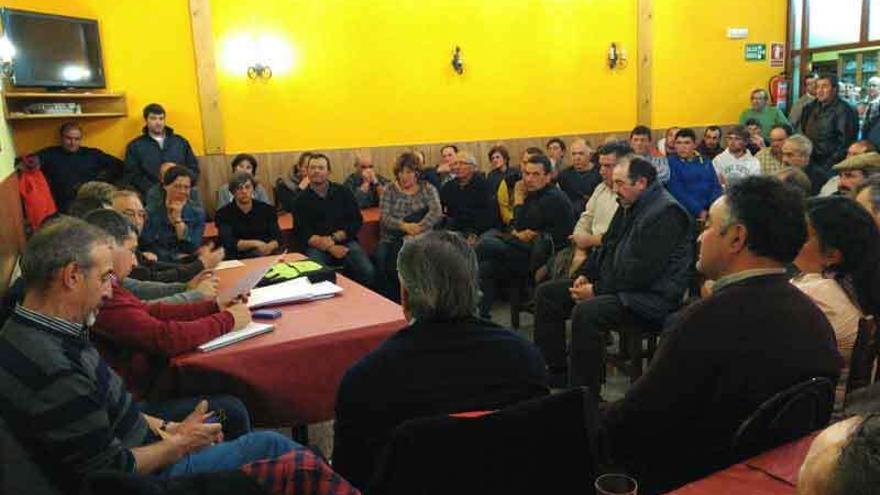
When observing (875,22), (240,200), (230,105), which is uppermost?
(875,22)

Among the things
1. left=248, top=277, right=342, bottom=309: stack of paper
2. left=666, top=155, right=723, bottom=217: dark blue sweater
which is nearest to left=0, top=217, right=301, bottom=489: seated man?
left=248, top=277, right=342, bottom=309: stack of paper

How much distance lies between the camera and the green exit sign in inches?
339

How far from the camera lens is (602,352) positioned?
10.7ft

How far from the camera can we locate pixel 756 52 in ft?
28.4

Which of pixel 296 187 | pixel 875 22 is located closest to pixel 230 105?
pixel 296 187

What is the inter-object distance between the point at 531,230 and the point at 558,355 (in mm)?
1229

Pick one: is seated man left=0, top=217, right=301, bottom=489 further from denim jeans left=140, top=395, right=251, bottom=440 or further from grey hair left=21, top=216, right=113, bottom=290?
denim jeans left=140, top=395, right=251, bottom=440

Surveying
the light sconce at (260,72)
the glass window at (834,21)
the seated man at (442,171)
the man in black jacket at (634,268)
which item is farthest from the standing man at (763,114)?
the man in black jacket at (634,268)

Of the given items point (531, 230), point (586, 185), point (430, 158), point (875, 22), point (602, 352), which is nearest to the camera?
Result: point (602, 352)

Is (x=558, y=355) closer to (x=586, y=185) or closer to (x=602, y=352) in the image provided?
(x=602, y=352)

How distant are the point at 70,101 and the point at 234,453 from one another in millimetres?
4691

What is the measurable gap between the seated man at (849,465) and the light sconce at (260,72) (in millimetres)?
6155

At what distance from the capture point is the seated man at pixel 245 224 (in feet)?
15.8

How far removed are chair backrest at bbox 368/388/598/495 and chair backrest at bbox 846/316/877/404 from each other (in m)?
1.00
